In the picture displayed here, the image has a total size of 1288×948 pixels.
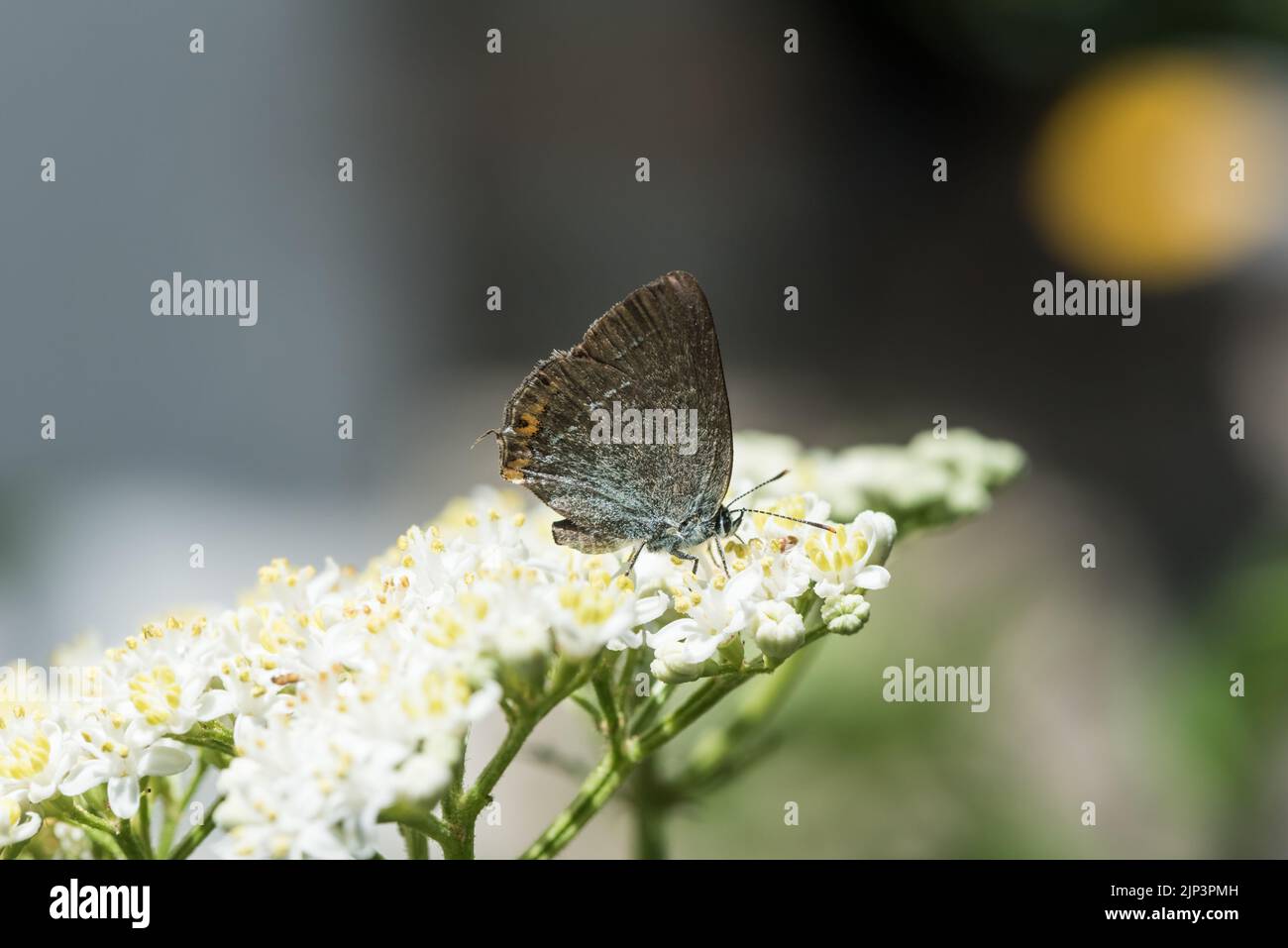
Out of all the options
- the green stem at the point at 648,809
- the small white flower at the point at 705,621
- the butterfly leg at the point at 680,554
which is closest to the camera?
the small white flower at the point at 705,621

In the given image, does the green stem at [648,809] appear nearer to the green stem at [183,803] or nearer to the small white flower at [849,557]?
the small white flower at [849,557]

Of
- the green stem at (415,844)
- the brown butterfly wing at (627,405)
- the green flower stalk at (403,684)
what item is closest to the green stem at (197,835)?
the green flower stalk at (403,684)

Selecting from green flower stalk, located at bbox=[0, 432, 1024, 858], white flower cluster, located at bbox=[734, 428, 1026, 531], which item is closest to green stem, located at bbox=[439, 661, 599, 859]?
green flower stalk, located at bbox=[0, 432, 1024, 858]

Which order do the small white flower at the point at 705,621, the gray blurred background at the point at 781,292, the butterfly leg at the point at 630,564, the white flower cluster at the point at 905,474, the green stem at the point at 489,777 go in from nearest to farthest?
1. the green stem at the point at 489,777
2. the small white flower at the point at 705,621
3. the butterfly leg at the point at 630,564
4. the white flower cluster at the point at 905,474
5. the gray blurred background at the point at 781,292

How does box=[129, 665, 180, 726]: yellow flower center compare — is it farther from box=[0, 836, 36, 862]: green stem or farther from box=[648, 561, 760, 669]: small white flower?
box=[648, 561, 760, 669]: small white flower

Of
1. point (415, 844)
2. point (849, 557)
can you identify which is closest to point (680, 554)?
point (849, 557)

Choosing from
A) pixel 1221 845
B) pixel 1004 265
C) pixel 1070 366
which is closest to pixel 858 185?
pixel 1004 265
